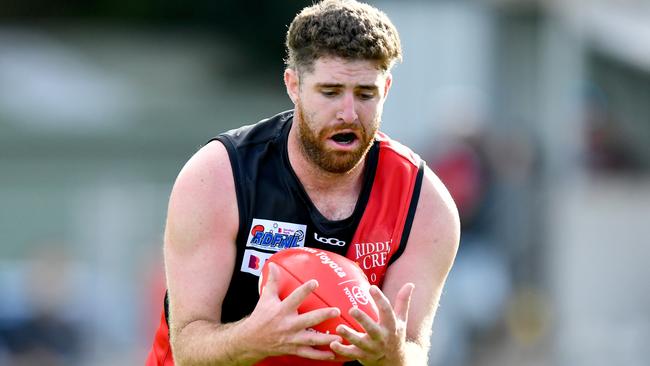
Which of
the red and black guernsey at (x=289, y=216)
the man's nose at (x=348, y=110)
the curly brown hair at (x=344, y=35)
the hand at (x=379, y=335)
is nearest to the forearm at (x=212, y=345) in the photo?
the red and black guernsey at (x=289, y=216)

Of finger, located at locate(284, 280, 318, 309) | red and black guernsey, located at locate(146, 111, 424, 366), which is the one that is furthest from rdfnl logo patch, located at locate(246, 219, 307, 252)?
finger, located at locate(284, 280, 318, 309)

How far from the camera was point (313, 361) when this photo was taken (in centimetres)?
623

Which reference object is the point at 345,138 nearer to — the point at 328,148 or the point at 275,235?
the point at 328,148

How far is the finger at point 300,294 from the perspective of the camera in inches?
226

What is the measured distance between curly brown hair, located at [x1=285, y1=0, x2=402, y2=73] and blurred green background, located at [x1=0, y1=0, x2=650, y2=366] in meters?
6.95

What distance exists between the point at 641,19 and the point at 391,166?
400 inches

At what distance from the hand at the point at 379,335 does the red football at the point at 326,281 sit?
0.36ft

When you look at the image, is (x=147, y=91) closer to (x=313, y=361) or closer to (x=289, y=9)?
(x=289, y=9)

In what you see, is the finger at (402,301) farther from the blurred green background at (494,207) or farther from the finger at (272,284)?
the blurred green background at (494,207)

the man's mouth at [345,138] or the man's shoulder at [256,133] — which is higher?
the man's mouth at [345,138]

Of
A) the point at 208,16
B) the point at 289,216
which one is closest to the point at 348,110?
the point at 289,216

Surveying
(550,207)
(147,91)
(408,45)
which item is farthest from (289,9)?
(550,207)

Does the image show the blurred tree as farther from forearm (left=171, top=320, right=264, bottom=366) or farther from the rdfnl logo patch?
forearm (left=171, top=320, right=264, bottom=366)

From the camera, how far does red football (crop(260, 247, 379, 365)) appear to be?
234 inches
